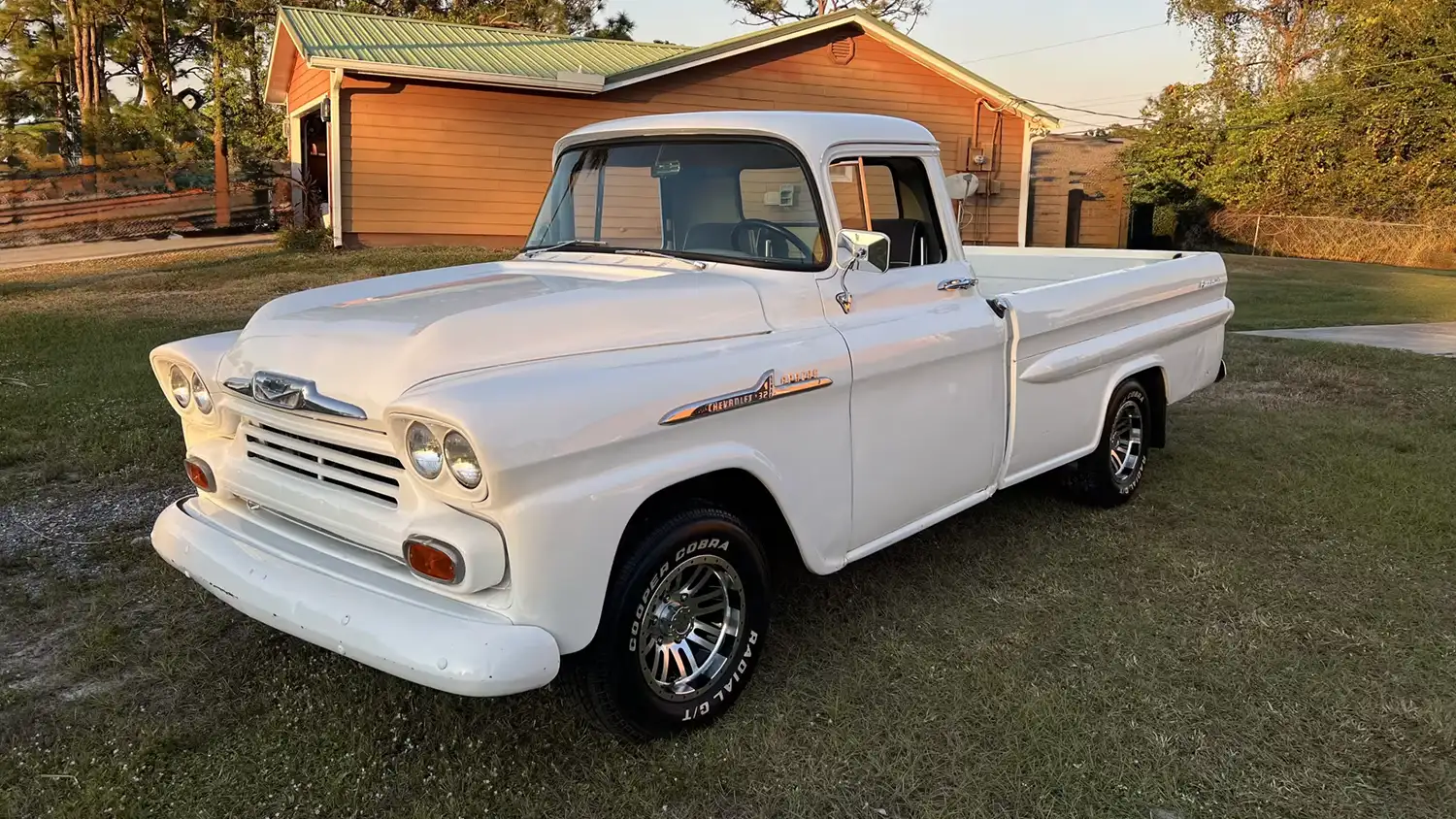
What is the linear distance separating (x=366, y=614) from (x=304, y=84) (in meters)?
18.7

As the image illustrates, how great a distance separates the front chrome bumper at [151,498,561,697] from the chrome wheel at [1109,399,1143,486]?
12.8ft

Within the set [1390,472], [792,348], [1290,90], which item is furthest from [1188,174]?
[792,348]

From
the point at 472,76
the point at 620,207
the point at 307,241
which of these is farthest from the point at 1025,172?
the point at 620,207

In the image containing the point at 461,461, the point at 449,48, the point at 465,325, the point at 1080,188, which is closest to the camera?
the point at 461,461

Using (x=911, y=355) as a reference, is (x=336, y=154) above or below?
above

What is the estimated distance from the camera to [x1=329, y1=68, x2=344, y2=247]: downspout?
15.1m

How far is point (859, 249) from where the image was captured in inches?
145

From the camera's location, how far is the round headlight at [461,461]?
2557 mm

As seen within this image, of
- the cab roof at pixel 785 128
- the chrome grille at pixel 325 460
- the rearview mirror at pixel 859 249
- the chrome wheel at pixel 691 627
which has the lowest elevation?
the chrome wheel at pixel 691 627

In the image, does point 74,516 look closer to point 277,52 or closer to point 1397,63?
point 277,52

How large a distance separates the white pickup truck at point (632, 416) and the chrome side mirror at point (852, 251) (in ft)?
0.04

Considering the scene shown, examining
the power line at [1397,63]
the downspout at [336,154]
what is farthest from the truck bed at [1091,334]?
the power line at [1397,63]

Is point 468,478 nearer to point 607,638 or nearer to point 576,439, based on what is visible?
point 576,439

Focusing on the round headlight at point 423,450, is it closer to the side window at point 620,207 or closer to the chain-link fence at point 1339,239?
the side window at point 620,207
